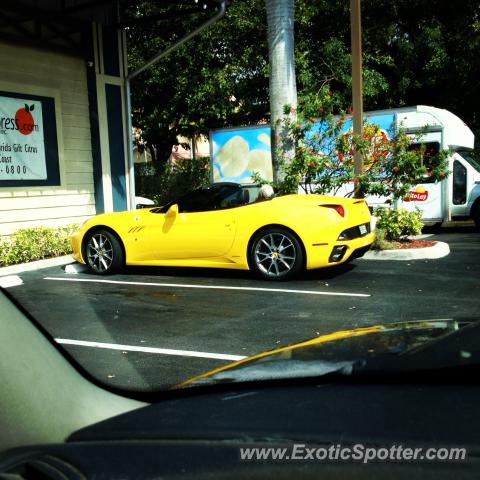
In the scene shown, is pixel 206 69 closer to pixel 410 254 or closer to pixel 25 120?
pixel 25 120

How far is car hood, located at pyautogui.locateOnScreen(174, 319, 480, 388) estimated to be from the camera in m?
1.36

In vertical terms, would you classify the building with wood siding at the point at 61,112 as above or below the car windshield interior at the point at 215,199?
above

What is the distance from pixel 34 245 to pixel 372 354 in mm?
9455

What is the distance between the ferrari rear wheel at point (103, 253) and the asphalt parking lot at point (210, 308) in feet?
0.67

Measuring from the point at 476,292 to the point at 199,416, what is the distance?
641cm

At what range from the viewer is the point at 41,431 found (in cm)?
138

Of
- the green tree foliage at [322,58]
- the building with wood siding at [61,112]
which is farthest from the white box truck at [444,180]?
the building with wood siding at [61,112]

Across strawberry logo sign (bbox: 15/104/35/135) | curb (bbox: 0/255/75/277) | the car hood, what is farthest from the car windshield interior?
the car hood

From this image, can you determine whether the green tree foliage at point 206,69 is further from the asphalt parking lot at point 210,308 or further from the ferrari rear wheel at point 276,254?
the ferrari rear wheel at point 276,254

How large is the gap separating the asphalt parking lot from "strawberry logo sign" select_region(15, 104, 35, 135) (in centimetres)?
306

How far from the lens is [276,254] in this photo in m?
8.30

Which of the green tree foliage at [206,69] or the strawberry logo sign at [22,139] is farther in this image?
the green tree foliage at [206,69]

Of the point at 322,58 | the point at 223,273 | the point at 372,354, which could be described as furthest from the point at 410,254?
the point at 322,58

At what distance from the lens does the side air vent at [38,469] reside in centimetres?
108
